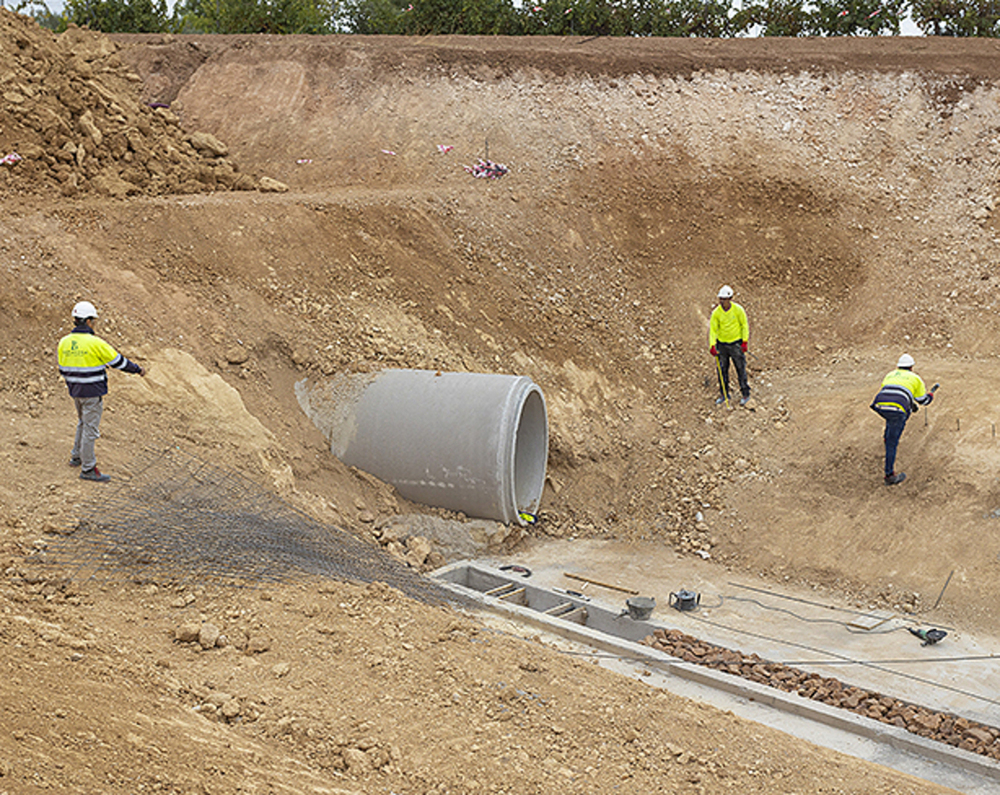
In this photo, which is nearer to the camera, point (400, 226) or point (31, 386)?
point (31, 386)

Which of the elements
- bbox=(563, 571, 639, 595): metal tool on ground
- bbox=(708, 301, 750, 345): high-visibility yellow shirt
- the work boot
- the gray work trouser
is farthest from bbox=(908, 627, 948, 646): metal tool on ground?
the gray work trouser

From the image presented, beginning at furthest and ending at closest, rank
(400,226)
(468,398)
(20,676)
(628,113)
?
(628,113), (400,226), (468,398), (20,676)

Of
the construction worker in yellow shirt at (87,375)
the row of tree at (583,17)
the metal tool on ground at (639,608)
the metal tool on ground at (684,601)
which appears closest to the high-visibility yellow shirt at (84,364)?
the construction worker in yellow shirt at (87,375)

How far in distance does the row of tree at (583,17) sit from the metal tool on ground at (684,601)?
1641cm

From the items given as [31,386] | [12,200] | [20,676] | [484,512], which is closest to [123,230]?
[12,200]

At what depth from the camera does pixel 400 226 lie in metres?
13.3

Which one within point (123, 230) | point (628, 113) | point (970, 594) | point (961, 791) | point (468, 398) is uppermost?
point (628, 113)

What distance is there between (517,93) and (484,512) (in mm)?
9619

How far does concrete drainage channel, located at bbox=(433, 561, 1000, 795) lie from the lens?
20.7ft

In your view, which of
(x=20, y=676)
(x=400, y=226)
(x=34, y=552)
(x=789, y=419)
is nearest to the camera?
(x=20, y=676)

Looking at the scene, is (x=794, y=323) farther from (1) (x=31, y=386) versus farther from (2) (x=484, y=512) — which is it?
(1) (x=31, y=386)

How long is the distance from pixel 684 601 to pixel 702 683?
1618 millimetres

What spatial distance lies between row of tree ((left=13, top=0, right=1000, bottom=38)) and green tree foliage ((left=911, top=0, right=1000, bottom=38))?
2cm

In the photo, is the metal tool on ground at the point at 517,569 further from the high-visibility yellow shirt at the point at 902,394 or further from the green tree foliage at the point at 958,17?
the green tree foliage at the point at 958,17
